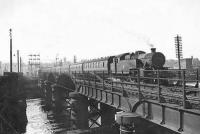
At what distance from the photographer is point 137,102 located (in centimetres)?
1086

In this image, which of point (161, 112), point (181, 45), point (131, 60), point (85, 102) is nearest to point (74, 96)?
point (85, 102)

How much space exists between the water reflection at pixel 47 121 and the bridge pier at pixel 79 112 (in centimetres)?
434

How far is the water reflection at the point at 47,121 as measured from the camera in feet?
79.5

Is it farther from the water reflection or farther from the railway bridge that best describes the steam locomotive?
the water reflection

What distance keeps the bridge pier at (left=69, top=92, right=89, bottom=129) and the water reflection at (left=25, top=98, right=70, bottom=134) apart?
14.2 ft

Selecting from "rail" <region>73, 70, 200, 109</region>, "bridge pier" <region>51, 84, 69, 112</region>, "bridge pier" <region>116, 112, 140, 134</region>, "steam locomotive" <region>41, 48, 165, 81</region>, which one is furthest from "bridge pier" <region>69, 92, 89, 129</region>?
"bridge pier" <region>51, 84, 69, 112</region>

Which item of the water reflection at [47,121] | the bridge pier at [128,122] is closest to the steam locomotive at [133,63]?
the bridge pier at [128,122]

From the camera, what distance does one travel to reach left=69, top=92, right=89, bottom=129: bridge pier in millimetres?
20016

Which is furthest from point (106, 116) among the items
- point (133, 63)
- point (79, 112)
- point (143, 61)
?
point (143, 61)

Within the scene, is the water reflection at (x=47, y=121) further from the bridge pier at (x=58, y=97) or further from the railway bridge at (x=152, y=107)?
the railway bridge at (x=152, y=107)

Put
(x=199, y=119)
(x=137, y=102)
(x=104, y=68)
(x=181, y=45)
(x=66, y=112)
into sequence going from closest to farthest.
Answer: (x=199, y=119), (x=137, y=102), (x=104, y=68), (x=66, y=112), (x=181, y=45)

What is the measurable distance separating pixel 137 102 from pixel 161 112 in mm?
2039

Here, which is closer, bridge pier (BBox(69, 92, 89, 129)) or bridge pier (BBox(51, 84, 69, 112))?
bridge pier (BBox(69, 92, 89, 129))

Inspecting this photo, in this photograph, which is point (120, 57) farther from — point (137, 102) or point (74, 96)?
point (137, 102)
